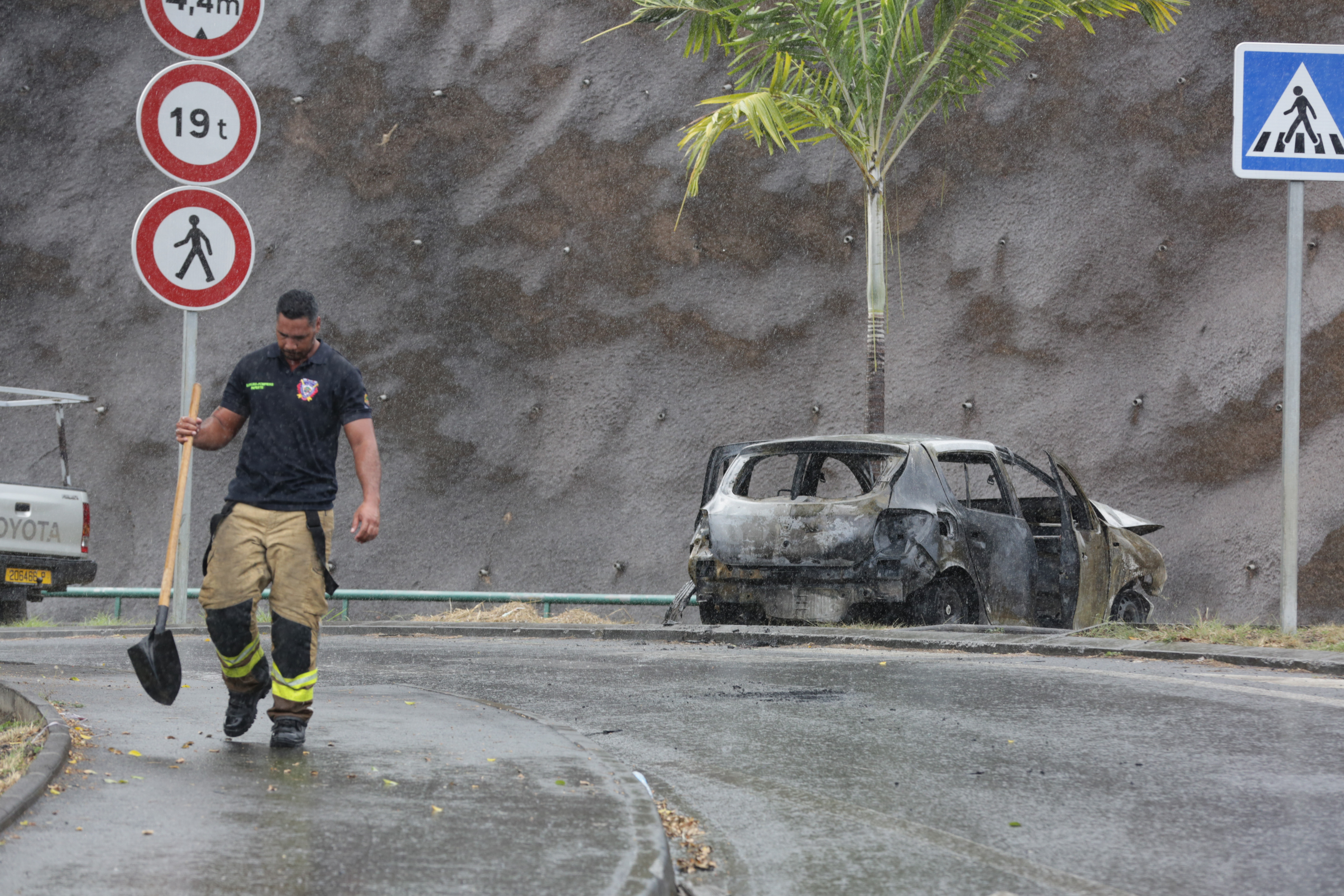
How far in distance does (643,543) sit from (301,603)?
1337cm

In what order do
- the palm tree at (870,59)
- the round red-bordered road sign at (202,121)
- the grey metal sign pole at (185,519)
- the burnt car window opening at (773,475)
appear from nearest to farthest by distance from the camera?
the round red-bordered road sign at (202,121)
the grey metal sign pole at (185,519)
the palm tree at (870,59)
the burnt car window opening at (773,475)

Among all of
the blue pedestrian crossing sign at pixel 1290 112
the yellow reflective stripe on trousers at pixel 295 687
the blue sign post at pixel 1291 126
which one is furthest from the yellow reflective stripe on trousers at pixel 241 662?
the blue pedestrian crossing sign at pixel 1290 112

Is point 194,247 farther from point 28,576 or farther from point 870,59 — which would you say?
point 870,59

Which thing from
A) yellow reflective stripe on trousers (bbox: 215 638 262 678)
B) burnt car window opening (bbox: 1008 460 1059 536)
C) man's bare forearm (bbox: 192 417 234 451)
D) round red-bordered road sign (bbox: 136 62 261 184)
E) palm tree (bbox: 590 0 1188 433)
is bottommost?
yellow reflective stripe on trousers (bbox: 215 638 262 678)

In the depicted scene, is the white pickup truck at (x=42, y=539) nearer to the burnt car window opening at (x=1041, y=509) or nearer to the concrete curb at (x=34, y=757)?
the concrete curb at (x=34, y=757)

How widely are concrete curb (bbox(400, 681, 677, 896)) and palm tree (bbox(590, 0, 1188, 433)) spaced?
28.0 ft

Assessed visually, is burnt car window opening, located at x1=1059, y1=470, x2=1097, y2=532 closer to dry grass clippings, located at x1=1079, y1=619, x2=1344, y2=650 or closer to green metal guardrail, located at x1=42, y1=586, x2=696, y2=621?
dry grass clippings, located at x1=1079, y1=619, x2=1344, y2=650

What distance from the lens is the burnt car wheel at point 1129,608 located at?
11.7 meters

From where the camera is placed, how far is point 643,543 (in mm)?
18750

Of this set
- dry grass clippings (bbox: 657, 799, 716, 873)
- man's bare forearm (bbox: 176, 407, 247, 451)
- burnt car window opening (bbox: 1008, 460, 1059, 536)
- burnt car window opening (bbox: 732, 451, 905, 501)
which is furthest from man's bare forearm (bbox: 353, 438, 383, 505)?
burnt car window opening (bbox: 1008, 460, 1059, 536)

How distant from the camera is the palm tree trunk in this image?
48.2 ft

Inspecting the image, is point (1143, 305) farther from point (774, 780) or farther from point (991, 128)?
point (774, 780)

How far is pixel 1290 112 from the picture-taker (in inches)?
366

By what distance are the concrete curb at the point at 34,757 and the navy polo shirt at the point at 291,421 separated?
104cm
